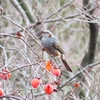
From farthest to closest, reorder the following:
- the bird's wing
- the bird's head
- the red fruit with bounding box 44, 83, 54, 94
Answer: the bird's wing < the bird's head < the red fruit with bounding box 44, 83, 54, 94

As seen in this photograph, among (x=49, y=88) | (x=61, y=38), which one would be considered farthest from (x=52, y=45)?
(x=61, y=38)

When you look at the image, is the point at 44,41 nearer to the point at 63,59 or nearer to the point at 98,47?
the point at 63,59

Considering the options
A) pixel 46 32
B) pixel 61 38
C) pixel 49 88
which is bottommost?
pixel 49 88

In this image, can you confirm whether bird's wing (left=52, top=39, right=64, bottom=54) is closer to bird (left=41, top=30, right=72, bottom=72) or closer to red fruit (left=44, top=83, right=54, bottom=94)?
bird (left=41, top=30, right=72, bottom=72)

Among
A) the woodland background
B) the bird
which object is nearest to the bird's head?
the bird

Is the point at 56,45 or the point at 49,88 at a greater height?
the point at 56,45

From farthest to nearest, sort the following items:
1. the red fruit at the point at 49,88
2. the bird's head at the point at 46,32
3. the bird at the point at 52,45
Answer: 1. the bird at the point at 52,45
2. the bird's head at the point at 46,32
3. the red fruit at the point at 49,88

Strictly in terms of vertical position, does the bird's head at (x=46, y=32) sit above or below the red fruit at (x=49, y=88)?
above

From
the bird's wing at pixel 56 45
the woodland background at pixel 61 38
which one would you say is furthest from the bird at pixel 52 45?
the woodland background at pixel 61 38

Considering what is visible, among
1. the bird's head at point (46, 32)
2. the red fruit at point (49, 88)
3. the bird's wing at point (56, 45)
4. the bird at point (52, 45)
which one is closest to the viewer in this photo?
the red fruit at point (49, 88)

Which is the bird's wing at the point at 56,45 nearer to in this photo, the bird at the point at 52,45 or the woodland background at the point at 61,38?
the bird at the point at 52,45

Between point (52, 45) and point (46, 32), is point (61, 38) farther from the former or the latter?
point (46, 32)

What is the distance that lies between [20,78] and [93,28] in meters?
1.48

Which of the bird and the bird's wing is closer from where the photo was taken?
the bird
